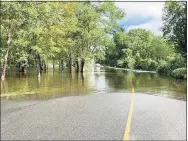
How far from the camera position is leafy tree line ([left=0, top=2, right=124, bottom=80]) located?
31.2 meters

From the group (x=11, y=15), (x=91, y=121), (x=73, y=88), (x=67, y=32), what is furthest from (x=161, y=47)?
(x=91, y=121)

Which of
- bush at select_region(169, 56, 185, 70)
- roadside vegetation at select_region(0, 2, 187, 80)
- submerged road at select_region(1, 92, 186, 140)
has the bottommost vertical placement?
submerged road at select_region(1, 92, 186, 140)

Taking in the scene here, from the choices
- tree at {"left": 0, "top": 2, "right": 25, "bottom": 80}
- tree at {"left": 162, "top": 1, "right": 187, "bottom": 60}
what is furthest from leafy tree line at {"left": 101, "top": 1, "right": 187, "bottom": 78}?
tree at {"left": 0, "top": 2, "right": 25, "bottom": 80}

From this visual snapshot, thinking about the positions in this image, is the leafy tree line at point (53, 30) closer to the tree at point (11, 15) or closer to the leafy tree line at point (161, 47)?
the tree at point (11, 15)

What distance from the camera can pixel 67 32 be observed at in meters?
48.3

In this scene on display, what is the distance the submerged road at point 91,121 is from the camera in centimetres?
881

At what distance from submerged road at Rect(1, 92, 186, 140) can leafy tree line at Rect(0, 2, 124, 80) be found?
17.0m

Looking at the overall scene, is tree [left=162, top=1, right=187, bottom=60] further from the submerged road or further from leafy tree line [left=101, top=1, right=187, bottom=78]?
the submerged road

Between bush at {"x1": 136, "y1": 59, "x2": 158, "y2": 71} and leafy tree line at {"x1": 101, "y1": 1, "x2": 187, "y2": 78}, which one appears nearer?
leafy tree line at {"x1": 101, "y1": 1, "x2": 187, "y2": 78}

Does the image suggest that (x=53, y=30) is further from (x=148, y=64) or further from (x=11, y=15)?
(x=148, y=64)

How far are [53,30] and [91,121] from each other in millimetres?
27032

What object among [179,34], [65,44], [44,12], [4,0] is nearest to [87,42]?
[65,44]

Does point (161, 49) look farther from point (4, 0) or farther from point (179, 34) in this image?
point (4, 0)

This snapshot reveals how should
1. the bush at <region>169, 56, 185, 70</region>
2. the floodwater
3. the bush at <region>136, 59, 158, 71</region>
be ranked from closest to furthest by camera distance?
the floodwater, the bush at <region>169, 56, 185, 70</region>, the bush at <region>136, 59, 158, 71</region>
